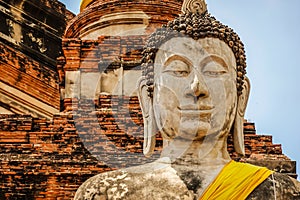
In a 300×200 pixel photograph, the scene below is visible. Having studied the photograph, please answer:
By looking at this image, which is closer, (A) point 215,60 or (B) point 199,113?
(B) point 199,113

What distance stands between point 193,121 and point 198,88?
0.19 meters

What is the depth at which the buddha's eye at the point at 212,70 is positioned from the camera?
4.89 metres

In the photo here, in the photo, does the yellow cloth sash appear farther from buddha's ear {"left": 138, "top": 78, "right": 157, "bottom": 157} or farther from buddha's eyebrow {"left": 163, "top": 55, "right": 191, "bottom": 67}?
buddha's eyebrow {"left": 163, "top": 55, "right": 191, "bottom": 67}

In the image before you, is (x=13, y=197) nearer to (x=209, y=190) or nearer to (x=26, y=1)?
(x=209, y=190)

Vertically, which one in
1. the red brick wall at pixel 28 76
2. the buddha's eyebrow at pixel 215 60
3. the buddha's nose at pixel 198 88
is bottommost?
the buddha's nose at pixel 198 88

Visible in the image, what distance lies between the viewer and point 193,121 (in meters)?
4.80

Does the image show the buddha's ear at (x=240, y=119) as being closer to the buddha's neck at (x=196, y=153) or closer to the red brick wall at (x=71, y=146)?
the buddha's neck at (x=196, y=153)

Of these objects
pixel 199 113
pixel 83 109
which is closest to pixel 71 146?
pixel 83 109

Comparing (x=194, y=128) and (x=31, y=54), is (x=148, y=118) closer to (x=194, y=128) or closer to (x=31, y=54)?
(x=194, y=128)

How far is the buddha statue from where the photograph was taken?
15.4 feet

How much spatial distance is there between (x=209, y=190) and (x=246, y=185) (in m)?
0.20

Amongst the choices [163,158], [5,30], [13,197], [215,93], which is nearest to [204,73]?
[215,93]

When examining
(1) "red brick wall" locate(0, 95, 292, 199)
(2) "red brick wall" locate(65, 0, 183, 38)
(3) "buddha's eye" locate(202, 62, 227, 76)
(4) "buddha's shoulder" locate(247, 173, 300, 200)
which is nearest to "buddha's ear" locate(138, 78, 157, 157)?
(3) "buddha's eye" locate(202, 62, 227, 76)

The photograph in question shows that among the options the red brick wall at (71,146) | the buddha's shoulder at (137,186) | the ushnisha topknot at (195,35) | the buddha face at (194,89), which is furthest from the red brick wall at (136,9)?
the buddha's shoulder at (137,186)
